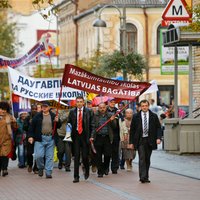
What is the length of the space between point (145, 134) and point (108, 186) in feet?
4.91

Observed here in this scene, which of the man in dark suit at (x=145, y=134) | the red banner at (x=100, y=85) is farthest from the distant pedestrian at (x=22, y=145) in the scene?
the man in dark suit at (x=145, y=134)

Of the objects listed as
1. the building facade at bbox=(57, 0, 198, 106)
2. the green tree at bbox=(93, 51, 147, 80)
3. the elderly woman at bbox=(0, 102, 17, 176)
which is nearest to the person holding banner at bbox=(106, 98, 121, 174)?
the elderly woman at bbox=(0, 102, 17, 176)

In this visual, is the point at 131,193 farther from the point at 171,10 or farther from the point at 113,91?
the point at 171,10

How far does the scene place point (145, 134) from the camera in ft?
66.5

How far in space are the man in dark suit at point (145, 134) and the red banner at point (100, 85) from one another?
177 cm

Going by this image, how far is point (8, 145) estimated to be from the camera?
22.7 meters

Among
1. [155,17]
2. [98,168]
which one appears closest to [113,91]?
[98,168]

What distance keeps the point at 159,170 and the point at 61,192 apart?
18.8ft

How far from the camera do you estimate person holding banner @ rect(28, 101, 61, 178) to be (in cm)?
2180

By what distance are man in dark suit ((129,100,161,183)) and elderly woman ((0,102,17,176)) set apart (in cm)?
355

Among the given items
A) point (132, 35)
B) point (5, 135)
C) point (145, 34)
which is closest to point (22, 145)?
point (5, 135)

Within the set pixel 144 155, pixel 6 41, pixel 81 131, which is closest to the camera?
pixel 144 155

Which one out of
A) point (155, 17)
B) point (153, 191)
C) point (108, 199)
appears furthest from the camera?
point (155, 17)

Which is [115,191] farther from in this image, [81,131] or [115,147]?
[115,147]
